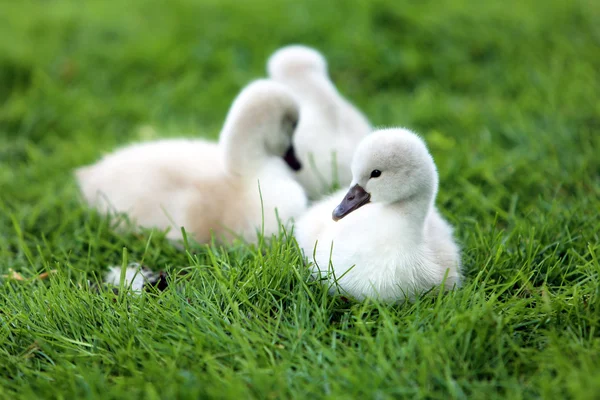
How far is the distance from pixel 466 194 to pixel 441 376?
1.75 m

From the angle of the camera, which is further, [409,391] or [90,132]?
[90,132]

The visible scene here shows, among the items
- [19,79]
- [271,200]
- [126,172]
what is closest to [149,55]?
[19,79]


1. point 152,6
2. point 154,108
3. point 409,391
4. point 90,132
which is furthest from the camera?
point 152,6

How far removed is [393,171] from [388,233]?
0.27 metres

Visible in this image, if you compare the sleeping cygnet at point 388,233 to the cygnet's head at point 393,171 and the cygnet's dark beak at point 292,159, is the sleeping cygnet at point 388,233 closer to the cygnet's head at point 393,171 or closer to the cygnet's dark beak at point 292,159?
the cygnet's head at point 393,171

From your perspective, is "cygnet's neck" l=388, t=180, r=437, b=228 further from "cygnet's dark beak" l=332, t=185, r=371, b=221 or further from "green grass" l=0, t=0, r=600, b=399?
"green grass" l=0, t=0, r=600, b=399

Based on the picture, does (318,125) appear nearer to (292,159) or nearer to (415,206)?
(292,159)

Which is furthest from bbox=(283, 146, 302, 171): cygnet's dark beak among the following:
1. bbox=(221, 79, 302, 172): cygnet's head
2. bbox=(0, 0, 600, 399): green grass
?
bbox=(0, 0, 600, 399): green grass

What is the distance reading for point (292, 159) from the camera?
3.85 metres

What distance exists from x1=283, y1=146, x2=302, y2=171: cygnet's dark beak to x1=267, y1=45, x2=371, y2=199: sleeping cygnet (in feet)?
0.31

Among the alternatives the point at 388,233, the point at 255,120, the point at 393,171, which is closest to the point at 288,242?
the point at 388,233

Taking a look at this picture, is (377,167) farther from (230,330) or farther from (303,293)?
(230,330)

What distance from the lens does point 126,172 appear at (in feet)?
12.3

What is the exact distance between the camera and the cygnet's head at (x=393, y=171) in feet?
9.05
